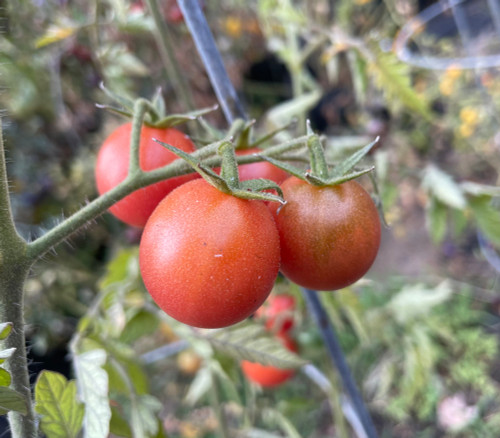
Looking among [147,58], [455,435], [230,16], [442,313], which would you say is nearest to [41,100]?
[147,58]

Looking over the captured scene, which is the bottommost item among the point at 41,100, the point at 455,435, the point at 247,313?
the point at 455,435

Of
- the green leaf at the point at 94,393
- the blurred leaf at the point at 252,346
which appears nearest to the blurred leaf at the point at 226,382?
the blurred leaf at the point at 252,346

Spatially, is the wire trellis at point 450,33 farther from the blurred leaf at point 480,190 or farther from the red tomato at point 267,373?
the red tomato at point 267,373

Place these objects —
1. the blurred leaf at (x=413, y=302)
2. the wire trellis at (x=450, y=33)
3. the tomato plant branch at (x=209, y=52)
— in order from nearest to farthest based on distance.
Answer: the tomato plant branch at (x=209, y=52)
the blurred leaf at (x=413, y=302)
the wire trellis at (x=450, y=33)

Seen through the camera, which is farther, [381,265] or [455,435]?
[381,265]

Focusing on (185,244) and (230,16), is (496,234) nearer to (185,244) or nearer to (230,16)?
(185,244)

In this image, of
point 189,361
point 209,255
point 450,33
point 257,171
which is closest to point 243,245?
point 209,255

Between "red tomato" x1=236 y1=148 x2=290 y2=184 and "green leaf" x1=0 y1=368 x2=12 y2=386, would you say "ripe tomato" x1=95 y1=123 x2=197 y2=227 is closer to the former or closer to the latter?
"red tomato" x1=236 y1=148 x2=290 y2=184
